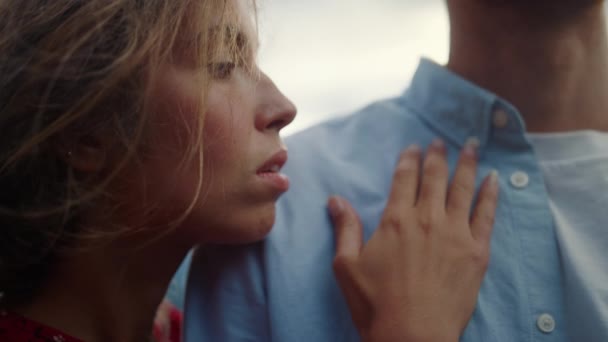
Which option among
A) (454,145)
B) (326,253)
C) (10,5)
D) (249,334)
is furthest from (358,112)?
(10,5)

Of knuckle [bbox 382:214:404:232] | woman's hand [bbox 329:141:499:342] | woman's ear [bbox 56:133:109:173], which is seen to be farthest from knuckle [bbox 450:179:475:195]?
woman's ear [bbox 56:133:109:173]

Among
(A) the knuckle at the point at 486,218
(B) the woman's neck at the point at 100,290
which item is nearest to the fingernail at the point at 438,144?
(A) the knuckle at the point at 486,218

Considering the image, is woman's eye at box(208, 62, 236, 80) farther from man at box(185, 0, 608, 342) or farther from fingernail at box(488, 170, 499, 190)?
fingernail at box(488, 170, 499, 190)

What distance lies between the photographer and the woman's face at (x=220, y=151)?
627 mm

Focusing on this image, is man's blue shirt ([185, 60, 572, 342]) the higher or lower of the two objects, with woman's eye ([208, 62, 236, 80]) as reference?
lower

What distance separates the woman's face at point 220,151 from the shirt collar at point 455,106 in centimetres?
26

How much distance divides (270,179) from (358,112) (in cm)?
28

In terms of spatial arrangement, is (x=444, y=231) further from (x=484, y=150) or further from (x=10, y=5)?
(x=10, y=5)

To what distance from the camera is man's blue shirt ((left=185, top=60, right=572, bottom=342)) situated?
62cm

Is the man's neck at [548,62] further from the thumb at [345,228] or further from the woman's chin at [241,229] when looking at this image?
the woman's chin at [241,229]

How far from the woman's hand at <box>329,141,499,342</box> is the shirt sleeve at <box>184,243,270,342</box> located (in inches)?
4.6

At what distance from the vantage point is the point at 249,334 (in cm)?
66

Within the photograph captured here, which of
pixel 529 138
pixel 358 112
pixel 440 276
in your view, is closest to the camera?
pixel 440 276

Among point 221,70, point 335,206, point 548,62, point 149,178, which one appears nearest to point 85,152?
point 149,178
